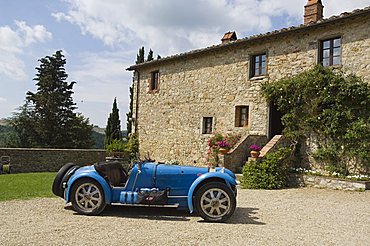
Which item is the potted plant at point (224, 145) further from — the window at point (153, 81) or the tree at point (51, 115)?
the tree at point (51, 115)

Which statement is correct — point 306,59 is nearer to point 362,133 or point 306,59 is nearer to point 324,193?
point 362,133

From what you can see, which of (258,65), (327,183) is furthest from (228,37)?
(327,183)

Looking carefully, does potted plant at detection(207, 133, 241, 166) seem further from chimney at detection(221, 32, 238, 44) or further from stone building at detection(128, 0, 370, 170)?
chimney at detection(221, 32, 238, 44)

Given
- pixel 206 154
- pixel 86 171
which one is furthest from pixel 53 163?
pixel 86 171

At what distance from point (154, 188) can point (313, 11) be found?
9.98m

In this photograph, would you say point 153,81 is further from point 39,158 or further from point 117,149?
point 39,158

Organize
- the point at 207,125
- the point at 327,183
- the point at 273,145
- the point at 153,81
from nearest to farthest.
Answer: the point at 327,183
the point at 273,145
the point at 207,125
the point at 153,81

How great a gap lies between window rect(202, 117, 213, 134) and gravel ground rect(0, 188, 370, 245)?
7979mm

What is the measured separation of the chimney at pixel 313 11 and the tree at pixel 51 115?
23134 millimetres

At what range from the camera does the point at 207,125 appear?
A: 15.5 meters

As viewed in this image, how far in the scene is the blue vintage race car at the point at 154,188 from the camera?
18.9ft

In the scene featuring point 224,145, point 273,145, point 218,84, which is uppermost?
point 218,84

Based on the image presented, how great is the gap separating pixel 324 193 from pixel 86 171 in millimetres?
6168

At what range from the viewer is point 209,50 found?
15094 millimetres
